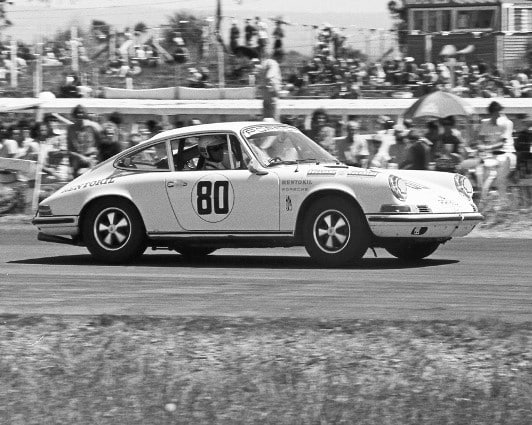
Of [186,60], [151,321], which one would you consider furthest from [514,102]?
[151,321]

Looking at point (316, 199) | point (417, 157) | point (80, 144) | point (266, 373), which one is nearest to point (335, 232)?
point (316, 199)

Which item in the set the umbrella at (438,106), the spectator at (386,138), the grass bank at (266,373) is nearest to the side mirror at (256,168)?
the grass bank at (266,373)

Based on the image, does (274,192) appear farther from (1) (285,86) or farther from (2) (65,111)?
(1) (285,86)

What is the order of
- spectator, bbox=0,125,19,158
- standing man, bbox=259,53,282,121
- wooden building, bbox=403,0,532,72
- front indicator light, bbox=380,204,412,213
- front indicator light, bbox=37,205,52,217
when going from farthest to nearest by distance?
wooden building, bbox=403,0,532,72 → spectator, bbox=0,125,19,158 → standing man, bbox=259,53,282,121 → front indicator light, bbox=37,205,52,217 → front indicator light, bbox=380,204,412,213

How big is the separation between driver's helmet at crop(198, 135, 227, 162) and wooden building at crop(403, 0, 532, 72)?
2714cm

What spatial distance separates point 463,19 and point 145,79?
58.0ft

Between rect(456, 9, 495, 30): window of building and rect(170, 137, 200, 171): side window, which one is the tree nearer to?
rect(456, 9, 495, 30): window of building

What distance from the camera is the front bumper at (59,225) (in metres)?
11.4

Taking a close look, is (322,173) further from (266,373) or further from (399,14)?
(399,14)

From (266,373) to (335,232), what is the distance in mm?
4119

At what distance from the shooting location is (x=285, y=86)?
2598 cm

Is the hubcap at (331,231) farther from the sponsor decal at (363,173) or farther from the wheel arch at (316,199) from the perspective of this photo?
the sponsor decal at (363,173)

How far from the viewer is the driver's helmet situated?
11.0 metres

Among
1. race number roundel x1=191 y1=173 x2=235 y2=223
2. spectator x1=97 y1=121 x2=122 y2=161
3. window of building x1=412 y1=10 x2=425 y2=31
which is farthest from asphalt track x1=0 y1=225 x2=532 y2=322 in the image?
window of building x1=412 y1=10 x2=425 y2=31
